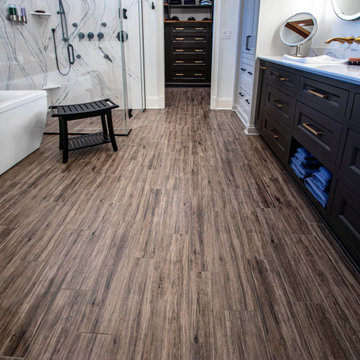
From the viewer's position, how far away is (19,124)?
2578 mm

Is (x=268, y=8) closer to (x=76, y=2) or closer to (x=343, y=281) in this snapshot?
(x=76, y=2)

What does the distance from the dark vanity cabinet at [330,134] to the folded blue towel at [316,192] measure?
1.2 inches

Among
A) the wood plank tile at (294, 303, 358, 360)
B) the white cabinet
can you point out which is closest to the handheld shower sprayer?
the white cabinet

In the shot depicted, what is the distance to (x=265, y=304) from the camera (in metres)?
1.24

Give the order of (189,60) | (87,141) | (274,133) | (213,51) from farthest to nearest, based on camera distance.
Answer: (189,60) → (213,51) → (87,141) → (274,133)

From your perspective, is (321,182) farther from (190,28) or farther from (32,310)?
(190,28)

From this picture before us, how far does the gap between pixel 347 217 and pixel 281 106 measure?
4.26ft

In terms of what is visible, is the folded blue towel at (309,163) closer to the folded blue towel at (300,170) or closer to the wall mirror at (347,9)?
the folded blue towel at (300,170)

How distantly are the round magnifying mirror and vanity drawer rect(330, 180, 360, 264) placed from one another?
1931 mm

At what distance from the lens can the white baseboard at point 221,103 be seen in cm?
476

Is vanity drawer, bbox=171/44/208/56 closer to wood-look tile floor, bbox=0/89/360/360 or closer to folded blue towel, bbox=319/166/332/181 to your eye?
wood-look tile floor, bbox=0/89/360/360

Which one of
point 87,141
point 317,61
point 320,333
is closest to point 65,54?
point 87,141

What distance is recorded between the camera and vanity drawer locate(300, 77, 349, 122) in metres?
1.54

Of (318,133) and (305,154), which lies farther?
(305,154)
